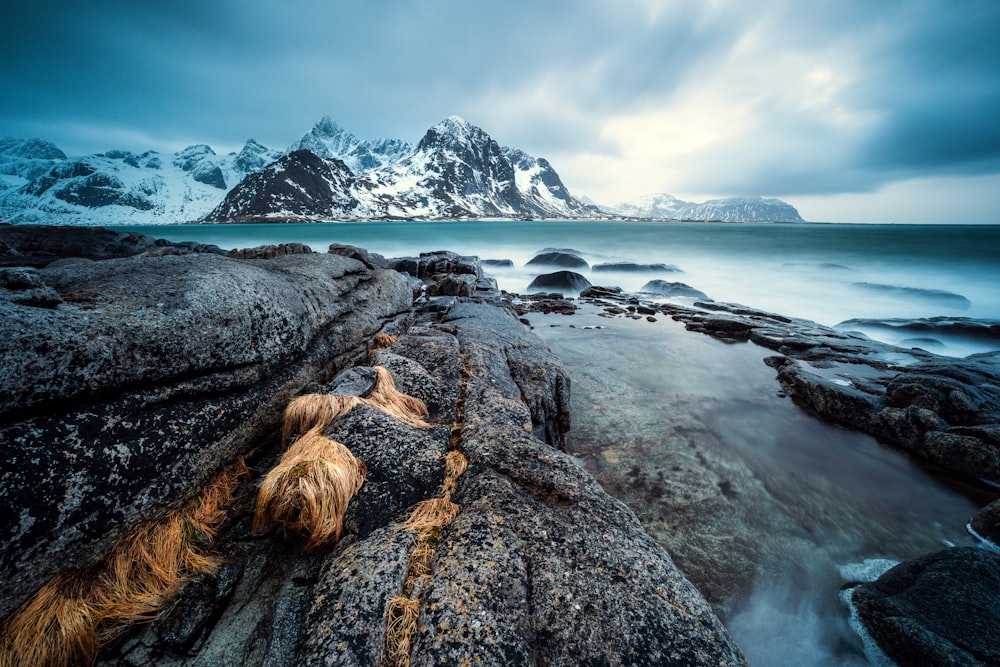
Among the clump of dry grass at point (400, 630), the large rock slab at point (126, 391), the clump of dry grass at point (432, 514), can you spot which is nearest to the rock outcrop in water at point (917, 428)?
the clump of dry grass at point (432, 514)

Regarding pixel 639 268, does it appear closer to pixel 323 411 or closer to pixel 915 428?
pixel 915 428

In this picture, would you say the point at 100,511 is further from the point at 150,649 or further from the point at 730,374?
the point at 730,374

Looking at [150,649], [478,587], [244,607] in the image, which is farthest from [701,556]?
[150,649]

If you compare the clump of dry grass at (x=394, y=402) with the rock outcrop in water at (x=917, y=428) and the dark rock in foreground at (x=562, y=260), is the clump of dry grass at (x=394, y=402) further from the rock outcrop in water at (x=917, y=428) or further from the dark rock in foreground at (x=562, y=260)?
the dark rock in foreground at (x=562, y=260)

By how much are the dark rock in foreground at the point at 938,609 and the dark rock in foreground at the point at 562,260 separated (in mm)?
37939

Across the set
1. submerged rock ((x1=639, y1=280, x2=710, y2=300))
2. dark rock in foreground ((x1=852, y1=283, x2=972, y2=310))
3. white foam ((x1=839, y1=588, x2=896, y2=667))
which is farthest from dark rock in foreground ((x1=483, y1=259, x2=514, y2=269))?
white foam ((x1=839, y1=588, x2=896, y2=667))

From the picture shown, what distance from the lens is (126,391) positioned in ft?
12.4

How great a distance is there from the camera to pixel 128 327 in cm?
388

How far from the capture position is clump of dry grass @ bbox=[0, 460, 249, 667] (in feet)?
8.81

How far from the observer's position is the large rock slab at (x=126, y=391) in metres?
2.97

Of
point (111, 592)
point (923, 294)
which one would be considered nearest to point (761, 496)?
point (111, 592)

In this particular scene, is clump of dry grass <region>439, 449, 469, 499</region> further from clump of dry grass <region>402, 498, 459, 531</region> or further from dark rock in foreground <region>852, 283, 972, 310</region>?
dark rock in foreground <region>852, 283, 972, 310</region>

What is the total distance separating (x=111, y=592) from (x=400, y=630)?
257 centimetres

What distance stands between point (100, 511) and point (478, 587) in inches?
137
